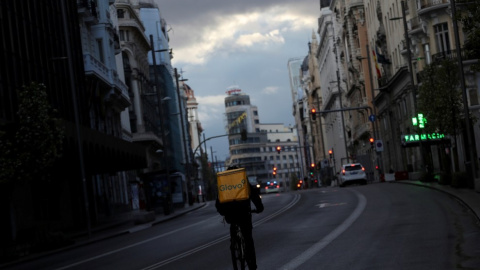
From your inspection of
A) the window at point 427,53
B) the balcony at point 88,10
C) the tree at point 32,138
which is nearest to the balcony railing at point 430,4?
the window at point 427,53

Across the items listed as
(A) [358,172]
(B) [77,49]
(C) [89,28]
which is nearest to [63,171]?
(B) [77,49]

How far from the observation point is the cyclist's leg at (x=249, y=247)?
14.2 meters

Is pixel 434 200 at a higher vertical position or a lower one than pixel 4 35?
lower

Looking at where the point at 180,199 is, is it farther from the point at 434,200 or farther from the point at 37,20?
the point at 434,200

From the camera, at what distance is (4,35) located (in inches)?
1563

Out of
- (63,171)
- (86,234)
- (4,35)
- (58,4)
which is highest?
(58,4)

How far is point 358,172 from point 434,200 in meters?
34.6

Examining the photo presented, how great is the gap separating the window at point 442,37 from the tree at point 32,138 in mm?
35452

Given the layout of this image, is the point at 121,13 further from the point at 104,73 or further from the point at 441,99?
the point at 441,99

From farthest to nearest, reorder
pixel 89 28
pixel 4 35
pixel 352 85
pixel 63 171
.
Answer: pixel 352 85 → pixel 89 28 → pixel 63 171 → pixel 4 35

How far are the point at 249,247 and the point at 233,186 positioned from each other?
0.99 m

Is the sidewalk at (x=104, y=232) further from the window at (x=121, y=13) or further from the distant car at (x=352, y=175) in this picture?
the window at (x=121, y=13)

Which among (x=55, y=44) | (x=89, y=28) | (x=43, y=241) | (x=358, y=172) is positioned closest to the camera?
(x=43, y=241)

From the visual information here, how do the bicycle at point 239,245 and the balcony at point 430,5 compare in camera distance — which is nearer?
the bicycle at point 239,245
